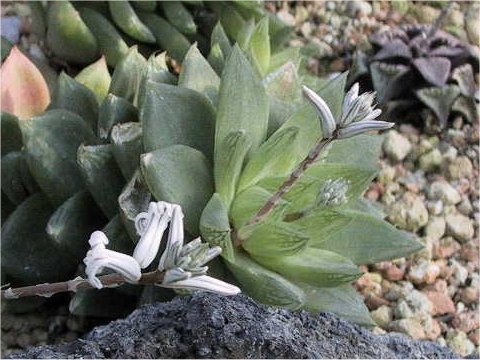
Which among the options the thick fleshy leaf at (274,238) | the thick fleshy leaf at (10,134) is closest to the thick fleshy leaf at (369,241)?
the thick fleshy leaf at (274,238)

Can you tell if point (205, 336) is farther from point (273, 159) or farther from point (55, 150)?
point (55, 150)

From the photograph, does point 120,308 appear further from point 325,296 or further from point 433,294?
point 433,294

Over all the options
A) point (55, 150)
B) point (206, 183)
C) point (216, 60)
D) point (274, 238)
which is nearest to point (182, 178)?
point (206, 183)

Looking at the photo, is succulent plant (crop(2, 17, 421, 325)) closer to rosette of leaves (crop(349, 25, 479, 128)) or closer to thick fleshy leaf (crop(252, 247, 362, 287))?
thick fleshy leaf (crop(252, 247, 362, 287))

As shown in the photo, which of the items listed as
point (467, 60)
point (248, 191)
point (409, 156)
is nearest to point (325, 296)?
point (248, 191)

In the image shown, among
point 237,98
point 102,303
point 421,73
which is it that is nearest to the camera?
point 237,98

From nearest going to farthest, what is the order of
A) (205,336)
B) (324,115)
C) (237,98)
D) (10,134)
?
(324,115), (205,336), (237,98), (10,134)

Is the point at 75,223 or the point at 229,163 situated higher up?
the point at 229,163
